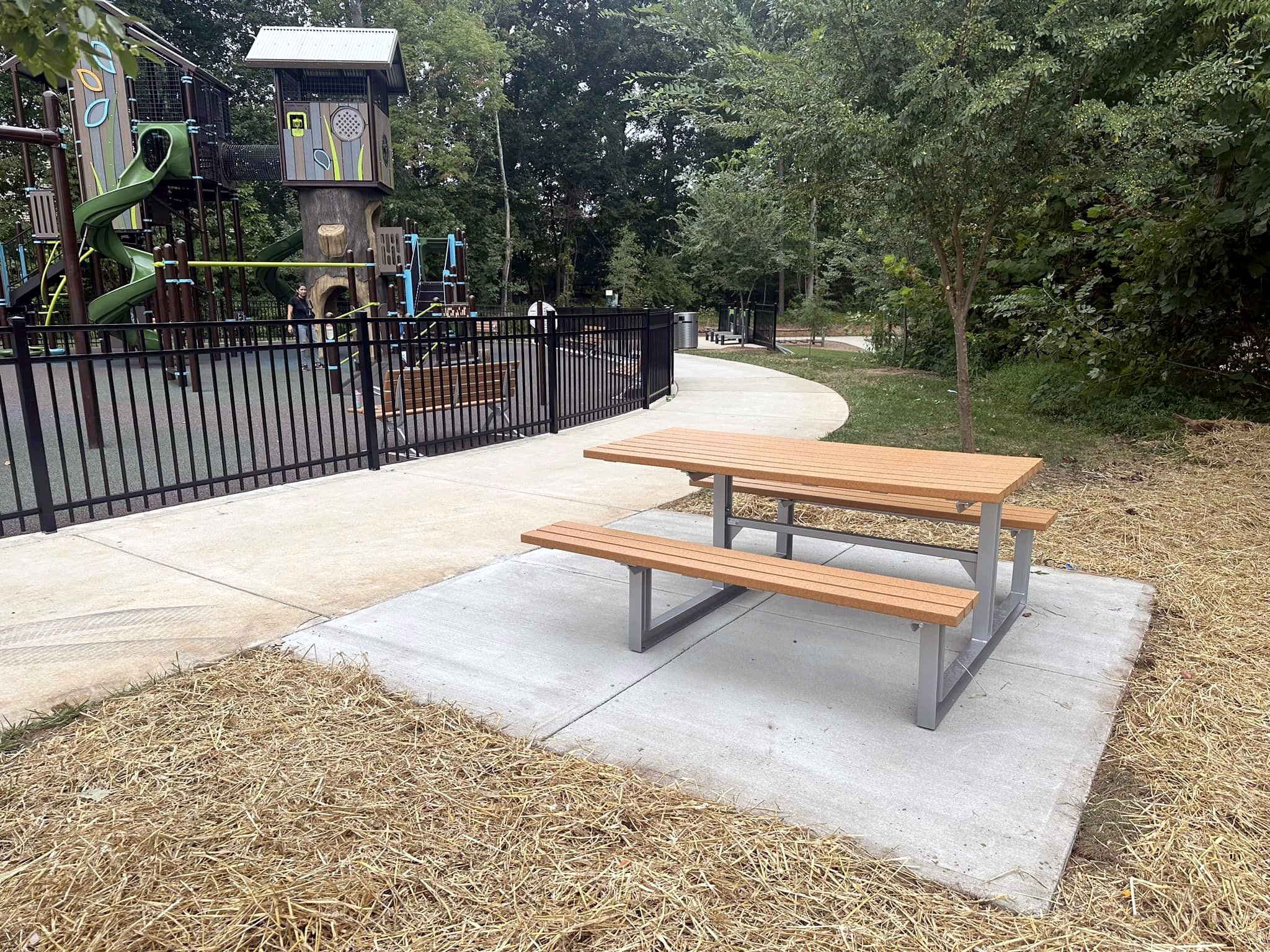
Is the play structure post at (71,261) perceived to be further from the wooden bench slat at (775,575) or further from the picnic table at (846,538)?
the wooden bench slat at (775,575)

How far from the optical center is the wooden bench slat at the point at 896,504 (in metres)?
4.13

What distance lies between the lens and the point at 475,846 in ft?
7.73

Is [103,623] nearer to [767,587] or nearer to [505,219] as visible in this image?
[767,587]

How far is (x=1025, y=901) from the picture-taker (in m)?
2.16

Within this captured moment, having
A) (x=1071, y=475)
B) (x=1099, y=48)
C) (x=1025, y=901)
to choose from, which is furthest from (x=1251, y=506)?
(x=1025, y=901)

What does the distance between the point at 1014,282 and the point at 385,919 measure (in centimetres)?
1386

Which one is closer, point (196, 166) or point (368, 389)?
point (368, 389)

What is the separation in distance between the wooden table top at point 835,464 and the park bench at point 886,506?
0.18 metres

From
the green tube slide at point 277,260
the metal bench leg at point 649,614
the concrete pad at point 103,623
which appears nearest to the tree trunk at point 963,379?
the metal bench leg at point 649,614

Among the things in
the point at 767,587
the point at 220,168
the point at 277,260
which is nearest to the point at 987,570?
the point at 767,587

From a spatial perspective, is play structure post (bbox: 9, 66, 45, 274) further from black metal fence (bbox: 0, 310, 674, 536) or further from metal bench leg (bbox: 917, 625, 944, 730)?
metal bench leg (bbox: 917, 625, 944, 730)

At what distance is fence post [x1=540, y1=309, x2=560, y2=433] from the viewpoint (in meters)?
9.14

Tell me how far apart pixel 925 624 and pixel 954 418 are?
8.13 metres

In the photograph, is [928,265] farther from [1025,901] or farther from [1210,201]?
[1025,901]
